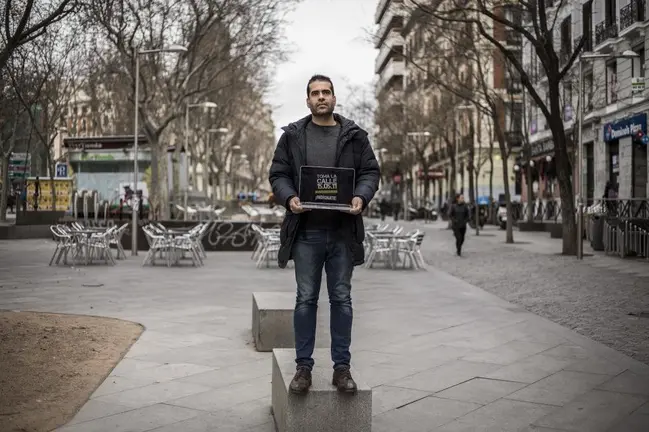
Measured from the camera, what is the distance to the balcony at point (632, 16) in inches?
1256

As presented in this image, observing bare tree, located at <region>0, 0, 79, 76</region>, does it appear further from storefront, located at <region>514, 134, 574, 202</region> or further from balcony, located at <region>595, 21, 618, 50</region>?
storefront, located at <region>514, 134, 574, 202</region>

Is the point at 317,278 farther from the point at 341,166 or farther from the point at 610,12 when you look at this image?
the point at 610,12

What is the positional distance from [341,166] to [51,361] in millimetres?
3428

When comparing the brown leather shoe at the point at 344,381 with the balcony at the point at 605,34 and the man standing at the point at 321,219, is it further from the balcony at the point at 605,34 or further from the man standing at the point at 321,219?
the balcony at the point at 605,34

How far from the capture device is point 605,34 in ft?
116

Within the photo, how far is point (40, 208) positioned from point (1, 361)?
3272 centimetres

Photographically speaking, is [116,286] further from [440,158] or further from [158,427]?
[440,158]

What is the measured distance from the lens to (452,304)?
12.1 meters

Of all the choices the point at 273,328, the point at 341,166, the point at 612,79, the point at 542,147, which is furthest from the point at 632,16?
the point at 341,166

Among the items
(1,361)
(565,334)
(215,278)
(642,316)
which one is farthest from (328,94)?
(215,278)

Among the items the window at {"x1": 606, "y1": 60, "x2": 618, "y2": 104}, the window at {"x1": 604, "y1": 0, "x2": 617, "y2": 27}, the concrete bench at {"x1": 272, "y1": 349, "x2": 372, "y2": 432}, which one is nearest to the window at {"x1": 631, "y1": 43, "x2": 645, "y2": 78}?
the window at {"x1": 606, "y1": 60, "x2": 618, "y2": 104}

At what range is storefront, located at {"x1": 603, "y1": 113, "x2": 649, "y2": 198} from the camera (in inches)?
1288

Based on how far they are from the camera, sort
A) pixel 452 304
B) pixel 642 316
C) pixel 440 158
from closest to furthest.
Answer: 1. pixel 642 316
2. pixel 452 304
3. pixel 440 158

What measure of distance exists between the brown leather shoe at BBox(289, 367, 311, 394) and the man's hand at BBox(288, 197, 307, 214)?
2.96 feet
